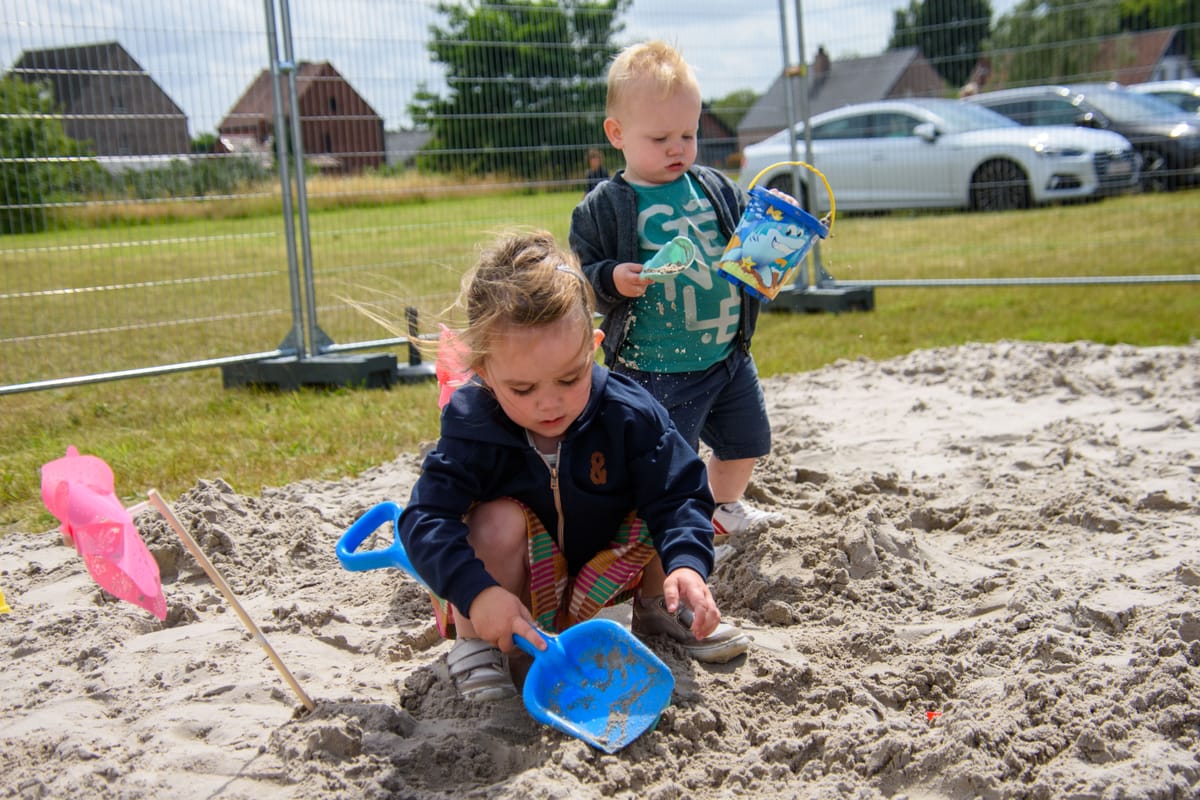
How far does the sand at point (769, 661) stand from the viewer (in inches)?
77.3

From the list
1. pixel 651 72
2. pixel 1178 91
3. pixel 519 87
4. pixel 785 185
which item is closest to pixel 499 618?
pixel 651 72

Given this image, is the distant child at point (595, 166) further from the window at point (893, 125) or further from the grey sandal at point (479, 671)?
the grey sandal at point (479, 671)

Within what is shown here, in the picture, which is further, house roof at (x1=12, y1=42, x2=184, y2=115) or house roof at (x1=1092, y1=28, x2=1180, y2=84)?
house roof at (x1=1092, y1=28, x2=1180, y2=84)

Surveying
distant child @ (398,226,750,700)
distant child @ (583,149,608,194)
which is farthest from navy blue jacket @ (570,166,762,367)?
distant child @ (583,149,608,194)

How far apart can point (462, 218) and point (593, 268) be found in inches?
137

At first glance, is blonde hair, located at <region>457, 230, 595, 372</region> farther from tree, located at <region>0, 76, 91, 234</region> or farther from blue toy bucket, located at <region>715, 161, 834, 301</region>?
tree, located at <region>0, 76, 91, 234</region>

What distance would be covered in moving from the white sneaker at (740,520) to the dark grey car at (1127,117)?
5.68 metres

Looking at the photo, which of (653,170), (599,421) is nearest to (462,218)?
(653,170)

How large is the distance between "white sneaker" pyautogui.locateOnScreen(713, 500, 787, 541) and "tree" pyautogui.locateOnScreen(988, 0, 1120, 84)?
568 centimetres

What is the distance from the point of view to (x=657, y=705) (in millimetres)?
2104

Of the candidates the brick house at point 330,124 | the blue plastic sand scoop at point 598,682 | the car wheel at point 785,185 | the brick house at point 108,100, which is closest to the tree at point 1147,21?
the car wheel at point 785,185

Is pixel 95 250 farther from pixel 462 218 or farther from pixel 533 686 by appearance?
pixel 533 686

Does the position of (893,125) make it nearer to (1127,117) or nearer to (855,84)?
(855,84)

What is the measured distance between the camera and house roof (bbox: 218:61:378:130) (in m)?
5.55
